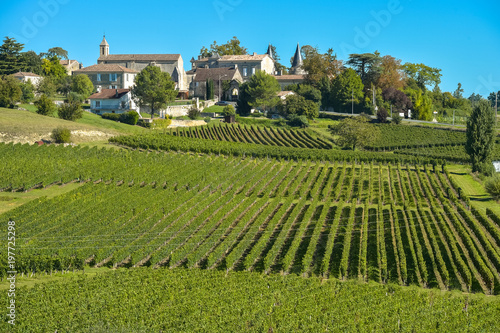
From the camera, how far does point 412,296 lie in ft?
89.0

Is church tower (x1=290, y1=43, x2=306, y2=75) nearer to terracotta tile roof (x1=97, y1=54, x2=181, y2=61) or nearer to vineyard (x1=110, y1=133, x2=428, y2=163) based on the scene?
terracotta tile roof (x1=97, y1=54, x2=181, y2=61)

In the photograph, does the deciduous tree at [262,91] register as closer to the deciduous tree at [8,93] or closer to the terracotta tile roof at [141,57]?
the terracotta tile roof at [141,57]

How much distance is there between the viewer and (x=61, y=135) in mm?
63625

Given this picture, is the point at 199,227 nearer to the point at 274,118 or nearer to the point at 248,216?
the point at 248,216

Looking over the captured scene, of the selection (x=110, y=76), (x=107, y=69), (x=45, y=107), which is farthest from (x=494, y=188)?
(x=107, y=69)

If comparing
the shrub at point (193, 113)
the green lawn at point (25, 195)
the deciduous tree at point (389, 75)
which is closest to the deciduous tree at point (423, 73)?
the deciduous tree at point (389, 75)

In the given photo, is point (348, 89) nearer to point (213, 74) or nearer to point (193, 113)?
point (193, 113)

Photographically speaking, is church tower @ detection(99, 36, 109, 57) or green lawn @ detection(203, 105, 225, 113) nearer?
green lawn @ detection(203, 105, 225, 113)

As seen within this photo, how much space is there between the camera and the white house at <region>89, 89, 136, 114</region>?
289ft

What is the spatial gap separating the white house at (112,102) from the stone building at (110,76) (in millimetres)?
18583

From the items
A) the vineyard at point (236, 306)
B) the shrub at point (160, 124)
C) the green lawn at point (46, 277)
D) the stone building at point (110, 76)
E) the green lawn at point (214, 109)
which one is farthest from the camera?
the stone building at point (110, 76)

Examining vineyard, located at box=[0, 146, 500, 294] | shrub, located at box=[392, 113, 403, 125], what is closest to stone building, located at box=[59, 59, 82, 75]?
shrub, located at box=[392, 113, 403, 125]

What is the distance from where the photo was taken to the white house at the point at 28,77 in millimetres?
101312

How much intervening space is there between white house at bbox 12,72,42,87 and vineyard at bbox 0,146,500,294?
177ft
